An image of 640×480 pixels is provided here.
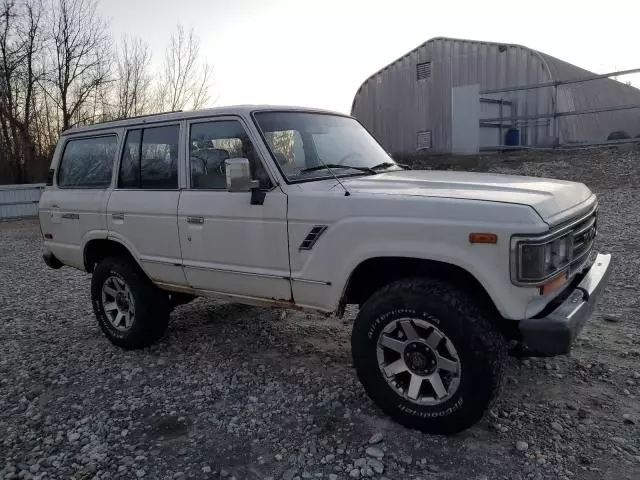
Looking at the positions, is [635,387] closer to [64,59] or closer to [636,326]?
[636,326]

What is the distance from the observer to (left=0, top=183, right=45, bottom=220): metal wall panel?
17.4 meters

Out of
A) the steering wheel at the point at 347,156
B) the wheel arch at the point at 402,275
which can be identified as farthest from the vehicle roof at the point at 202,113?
the wheel arch at the point at 402,275

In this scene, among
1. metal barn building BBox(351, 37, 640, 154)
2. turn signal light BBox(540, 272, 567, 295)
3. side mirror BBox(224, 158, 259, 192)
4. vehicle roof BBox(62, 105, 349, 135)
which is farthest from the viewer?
metal barn building BBox(351, 37, 640, 154)

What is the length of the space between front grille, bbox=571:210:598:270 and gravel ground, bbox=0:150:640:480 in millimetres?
951

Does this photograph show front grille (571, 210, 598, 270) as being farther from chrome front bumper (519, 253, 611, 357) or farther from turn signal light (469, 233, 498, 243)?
turn signal light (469, 233, 498, 243)

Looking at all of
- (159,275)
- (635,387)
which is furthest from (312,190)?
(635,387)

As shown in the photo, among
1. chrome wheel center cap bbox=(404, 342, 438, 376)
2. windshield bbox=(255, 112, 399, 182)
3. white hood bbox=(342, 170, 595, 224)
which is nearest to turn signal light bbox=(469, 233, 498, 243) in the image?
white hood bbox=(342, 170, 595, 224)

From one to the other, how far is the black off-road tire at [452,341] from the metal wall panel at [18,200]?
57.8ft

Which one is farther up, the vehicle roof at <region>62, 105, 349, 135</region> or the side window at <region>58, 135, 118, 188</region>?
the vehicle roof at <region>62, 105, 349, 135</region>

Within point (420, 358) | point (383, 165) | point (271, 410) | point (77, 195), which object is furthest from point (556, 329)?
point (77, 195)

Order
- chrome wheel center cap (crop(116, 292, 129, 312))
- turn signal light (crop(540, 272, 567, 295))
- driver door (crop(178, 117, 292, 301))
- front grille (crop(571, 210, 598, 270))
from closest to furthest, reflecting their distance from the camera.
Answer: turn signal light (crop(540, 272, 567, 295))
front grille (crop(571, 210, 598, 270))
driver door (crop(178, 117, 292, 301))
chrome wheel center cap (crop(116, 292, 129, 312))

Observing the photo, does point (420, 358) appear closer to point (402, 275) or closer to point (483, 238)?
point (402, 275)

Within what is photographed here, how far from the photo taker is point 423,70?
62.3 ft

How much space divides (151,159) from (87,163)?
3.35 feet
